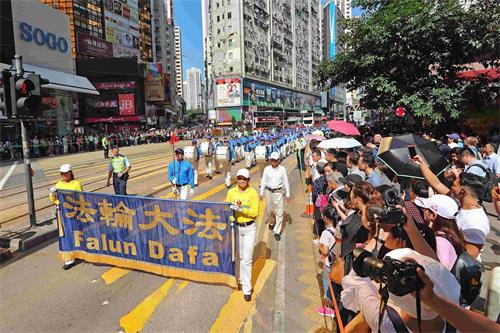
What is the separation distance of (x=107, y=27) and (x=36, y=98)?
71.0 meters

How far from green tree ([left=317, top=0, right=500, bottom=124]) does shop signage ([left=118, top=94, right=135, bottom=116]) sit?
4477 cm

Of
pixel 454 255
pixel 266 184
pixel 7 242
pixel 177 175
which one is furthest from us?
pixel 177 175

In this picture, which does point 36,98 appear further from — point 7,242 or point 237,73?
point 237,73

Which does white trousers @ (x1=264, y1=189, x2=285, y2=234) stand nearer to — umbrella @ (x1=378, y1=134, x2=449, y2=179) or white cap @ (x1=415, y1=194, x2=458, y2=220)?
umbrella @ (x1=378, y1=134, x2=449, y2=179)

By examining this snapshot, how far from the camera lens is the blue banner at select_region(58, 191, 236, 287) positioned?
4812mm

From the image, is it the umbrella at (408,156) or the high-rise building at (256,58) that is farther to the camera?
the high-rise building at (256,58)

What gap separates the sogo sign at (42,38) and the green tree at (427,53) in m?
30.1

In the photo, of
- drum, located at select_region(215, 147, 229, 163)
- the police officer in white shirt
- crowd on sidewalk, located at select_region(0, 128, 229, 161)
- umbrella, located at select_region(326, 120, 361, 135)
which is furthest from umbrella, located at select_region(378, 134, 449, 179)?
crowd on sidewalk, located at select_region(0, 128, 229, 161)

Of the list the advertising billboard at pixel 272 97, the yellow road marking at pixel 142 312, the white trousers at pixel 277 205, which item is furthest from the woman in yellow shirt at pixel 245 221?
the advertising billboard at pixel 272 97

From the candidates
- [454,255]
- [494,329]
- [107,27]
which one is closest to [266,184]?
[454,255]

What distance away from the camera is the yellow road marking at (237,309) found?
13.0ft

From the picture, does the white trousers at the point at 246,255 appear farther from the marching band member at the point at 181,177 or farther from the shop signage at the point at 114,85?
the shop signage at the point at 114,85

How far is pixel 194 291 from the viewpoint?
4.82 metres

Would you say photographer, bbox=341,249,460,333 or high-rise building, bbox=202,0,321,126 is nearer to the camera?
photographer, bbox=341,249,460,333
